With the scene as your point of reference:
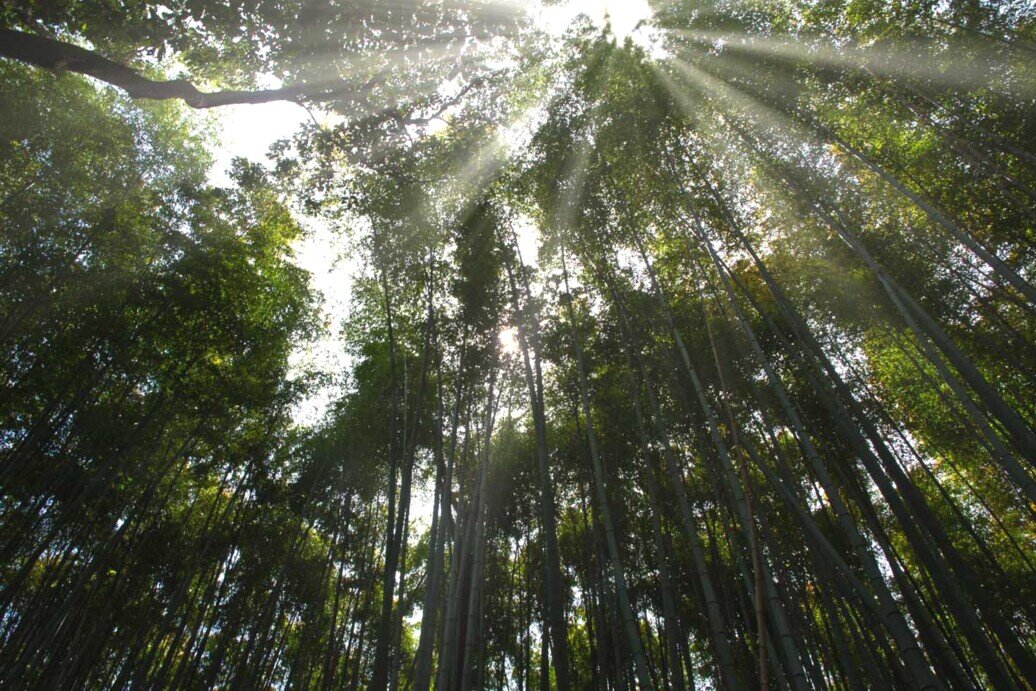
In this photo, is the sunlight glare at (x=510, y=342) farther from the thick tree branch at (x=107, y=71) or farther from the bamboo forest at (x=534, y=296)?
the thick tree branch at (x=107, y=71)

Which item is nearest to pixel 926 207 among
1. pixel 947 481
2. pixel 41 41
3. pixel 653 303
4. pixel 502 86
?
pixel 653 303

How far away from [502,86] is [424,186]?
151 cm

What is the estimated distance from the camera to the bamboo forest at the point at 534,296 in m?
4.66

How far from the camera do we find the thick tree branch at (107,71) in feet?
13.2

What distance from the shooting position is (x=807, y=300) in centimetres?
554

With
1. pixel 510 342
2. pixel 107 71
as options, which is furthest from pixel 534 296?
pixel 107 71

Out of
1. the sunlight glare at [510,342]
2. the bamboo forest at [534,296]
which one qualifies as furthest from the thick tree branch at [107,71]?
the sunlight glare at [510,342]

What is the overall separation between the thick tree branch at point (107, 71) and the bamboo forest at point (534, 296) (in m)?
0.03

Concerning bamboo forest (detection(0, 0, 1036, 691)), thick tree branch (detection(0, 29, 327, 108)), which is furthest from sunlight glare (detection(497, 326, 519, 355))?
thick tree branch (detection(0, 29, 327, 108))

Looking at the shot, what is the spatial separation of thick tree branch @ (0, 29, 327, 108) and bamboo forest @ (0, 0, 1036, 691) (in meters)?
0.03

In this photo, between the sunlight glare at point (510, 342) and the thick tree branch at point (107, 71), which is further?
the sunlight glare at point (510, 342)

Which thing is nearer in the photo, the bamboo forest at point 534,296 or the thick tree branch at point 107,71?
the thick tree branch at point 107,71

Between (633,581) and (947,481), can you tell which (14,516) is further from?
(947,481)

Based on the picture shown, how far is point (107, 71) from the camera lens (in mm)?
4410
